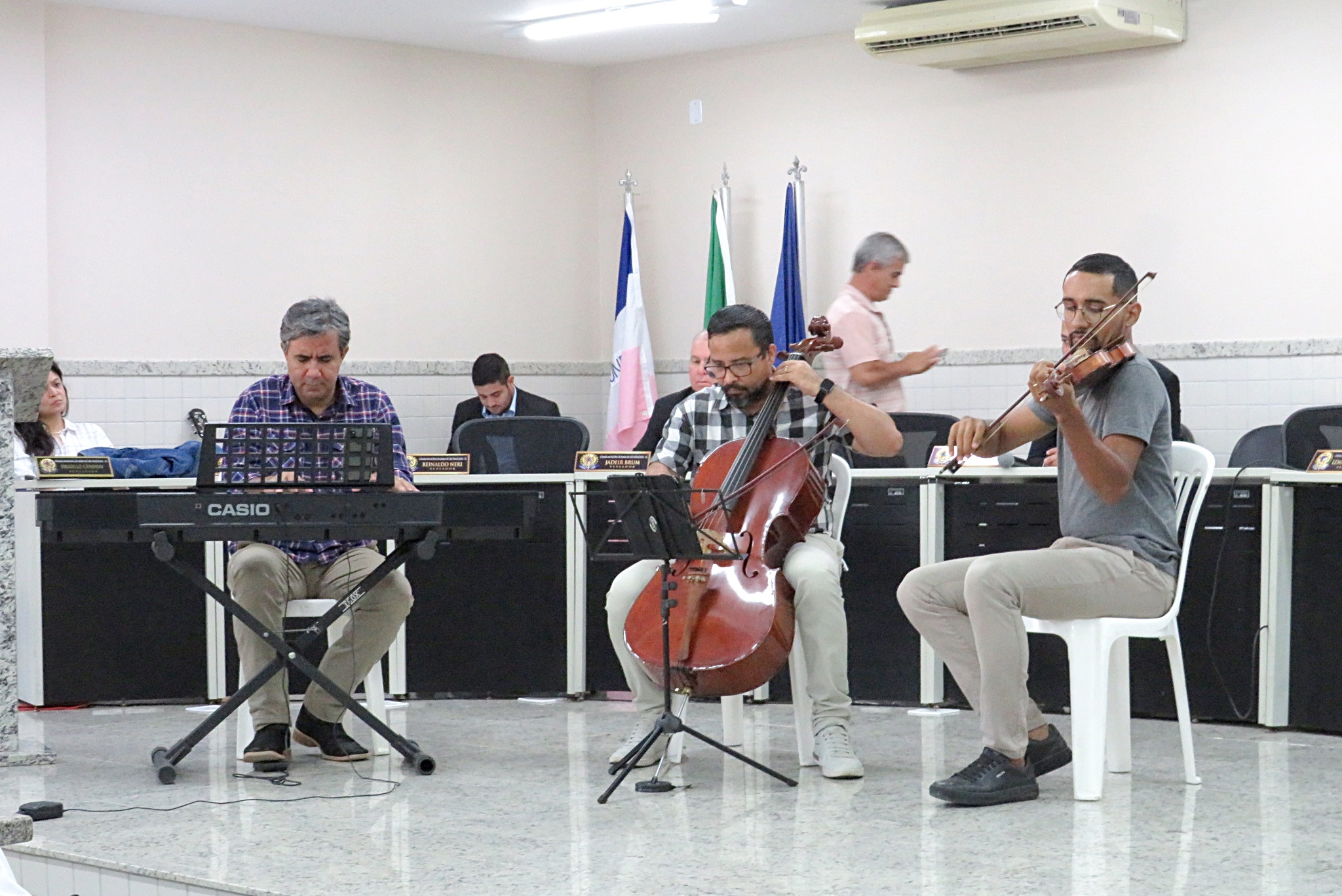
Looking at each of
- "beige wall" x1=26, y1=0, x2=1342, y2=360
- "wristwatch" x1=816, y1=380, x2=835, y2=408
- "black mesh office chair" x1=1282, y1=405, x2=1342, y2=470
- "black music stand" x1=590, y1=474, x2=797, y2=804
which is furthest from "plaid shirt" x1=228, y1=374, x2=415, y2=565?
"beige wall" x1=26, y1=0, x2=1342, y2=360

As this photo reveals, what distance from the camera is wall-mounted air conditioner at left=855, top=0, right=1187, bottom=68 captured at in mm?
6027

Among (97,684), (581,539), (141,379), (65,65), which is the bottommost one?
(97,684)

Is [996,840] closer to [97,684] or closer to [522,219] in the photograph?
[97,684]

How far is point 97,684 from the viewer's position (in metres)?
4.94

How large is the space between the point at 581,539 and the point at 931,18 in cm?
264

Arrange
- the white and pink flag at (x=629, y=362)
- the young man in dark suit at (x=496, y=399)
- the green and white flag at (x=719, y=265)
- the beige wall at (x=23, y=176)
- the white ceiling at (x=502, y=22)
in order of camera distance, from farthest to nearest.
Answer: the white and pink flag at (x=629, y=362) → the green and white flag at (x=719, y=265) → the young man in dark suit at (x=496, y=399) → the white ceiling at (x=502, y=22) → the beige wall at (x=23, y=176)

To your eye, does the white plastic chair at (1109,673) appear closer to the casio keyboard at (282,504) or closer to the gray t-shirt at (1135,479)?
the gray t-shirt at (1135,479)

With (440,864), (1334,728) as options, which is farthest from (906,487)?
(440,864)

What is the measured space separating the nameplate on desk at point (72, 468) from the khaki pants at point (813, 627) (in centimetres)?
186

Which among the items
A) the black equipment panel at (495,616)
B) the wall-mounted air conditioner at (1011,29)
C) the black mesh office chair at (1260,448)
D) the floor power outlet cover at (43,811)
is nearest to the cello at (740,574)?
the floor power outlet cover at (43,811)

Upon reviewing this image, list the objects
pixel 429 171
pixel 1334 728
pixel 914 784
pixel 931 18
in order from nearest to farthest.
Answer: pixel 914 784 < pixel 1334 728 < pixel 931 18 < pixel 429 171

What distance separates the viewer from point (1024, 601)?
3.39 meters

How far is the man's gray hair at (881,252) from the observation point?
507 centimetres

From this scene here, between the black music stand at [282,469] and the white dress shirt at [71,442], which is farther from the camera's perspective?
the white dress shirt at [71,442]
